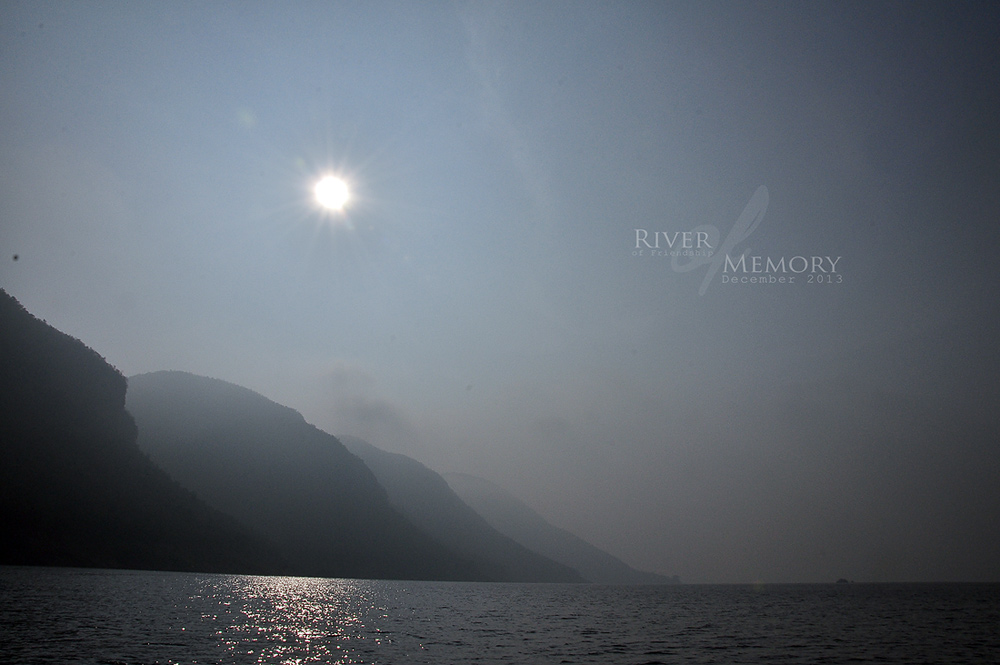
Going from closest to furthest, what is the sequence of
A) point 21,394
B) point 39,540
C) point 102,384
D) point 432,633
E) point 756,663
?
point 756,663
point 432,633
point 39,540
point 21,394
point 102,384

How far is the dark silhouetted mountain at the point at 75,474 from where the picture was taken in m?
136

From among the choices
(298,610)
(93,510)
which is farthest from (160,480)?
(298,610)

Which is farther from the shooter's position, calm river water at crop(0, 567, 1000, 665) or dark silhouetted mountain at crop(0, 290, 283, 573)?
dark silhouetted mountain at crop(0, 290, 283, 573)

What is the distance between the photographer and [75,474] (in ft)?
494

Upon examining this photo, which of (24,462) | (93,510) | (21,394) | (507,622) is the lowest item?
(507,622)

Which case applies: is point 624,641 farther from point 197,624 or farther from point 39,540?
point 39,540

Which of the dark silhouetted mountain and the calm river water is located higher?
the dark silhouetted mountain

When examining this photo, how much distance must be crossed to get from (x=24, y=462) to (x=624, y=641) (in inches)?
6026

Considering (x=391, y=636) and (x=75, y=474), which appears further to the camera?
(x=75, y=474)

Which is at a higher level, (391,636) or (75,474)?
(75,474)

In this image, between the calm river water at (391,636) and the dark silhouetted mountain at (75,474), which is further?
the dark silhouetted mountain at (75,474)

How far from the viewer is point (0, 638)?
33000 mm

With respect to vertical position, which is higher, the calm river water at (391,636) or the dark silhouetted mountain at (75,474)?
the dark silhouetted mountain at (75,474)

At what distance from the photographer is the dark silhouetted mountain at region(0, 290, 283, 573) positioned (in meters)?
136
